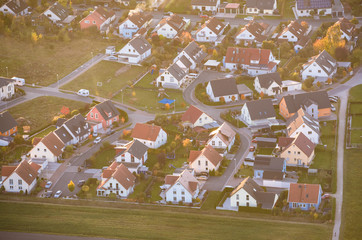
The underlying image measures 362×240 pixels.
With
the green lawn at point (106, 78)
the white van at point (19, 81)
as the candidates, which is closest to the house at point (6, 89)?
the white van at point (19, 81)

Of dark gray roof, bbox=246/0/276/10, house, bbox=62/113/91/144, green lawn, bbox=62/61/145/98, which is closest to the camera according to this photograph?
house, bbox=62/113/91/144

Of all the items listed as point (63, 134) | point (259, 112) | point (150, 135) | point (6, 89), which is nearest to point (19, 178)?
point (63, 134)

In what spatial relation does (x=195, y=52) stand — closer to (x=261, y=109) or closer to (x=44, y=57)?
(x=261, y=109)

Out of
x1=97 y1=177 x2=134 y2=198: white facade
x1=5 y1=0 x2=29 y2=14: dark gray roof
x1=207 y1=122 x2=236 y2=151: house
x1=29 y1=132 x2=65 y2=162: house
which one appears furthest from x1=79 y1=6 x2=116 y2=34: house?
x1=97 y1=177 x2=134 y2=198: white facade

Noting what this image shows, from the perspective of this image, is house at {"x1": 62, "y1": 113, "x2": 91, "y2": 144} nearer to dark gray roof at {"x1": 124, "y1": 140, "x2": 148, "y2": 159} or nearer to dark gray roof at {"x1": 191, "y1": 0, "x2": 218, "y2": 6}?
dark gray roof at {"x1": 124, "y1": 140, "x2": 148, "y2": 159}

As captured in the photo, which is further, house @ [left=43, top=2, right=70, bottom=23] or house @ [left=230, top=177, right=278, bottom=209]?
house @ [left=43, top=2, right=70, bottom=23]

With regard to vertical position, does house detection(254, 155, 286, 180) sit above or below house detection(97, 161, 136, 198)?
above

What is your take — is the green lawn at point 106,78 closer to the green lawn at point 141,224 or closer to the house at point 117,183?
the house at point 117,183

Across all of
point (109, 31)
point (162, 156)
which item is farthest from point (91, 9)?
point (162, 156)
